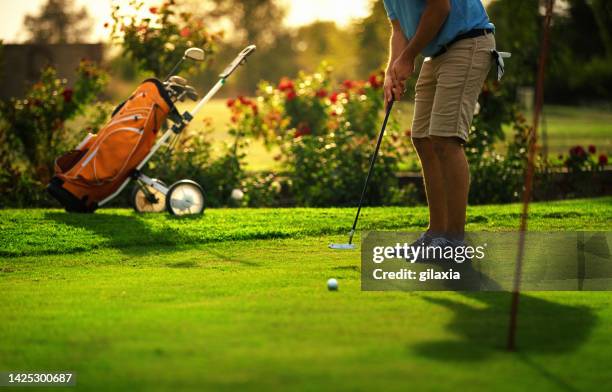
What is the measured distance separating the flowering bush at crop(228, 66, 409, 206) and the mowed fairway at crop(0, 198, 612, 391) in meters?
3.60

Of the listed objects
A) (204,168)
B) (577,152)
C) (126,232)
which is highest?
(577,152)

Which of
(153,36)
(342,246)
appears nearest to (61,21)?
(153,36)

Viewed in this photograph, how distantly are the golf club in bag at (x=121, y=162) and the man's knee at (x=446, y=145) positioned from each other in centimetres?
330

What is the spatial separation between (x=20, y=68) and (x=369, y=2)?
2450cm

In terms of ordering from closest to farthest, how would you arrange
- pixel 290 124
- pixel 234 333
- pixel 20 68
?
pixel 234 333 → pixel 290 124 → pixel 20 68

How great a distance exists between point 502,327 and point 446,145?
78.2 inches

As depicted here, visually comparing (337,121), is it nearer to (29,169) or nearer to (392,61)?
(29,169)

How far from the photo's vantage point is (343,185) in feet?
36.9

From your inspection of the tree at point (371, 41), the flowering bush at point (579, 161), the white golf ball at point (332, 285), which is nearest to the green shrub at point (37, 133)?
the flowering bush at point (579, 161)

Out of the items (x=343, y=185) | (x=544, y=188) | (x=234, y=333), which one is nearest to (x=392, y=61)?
(x=234, y=333)

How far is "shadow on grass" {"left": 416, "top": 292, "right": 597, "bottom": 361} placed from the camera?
4.35m

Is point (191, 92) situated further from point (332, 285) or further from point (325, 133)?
point (332, 285)

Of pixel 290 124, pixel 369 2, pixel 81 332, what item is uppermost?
pixel 369 2

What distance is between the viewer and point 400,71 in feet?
21.6
